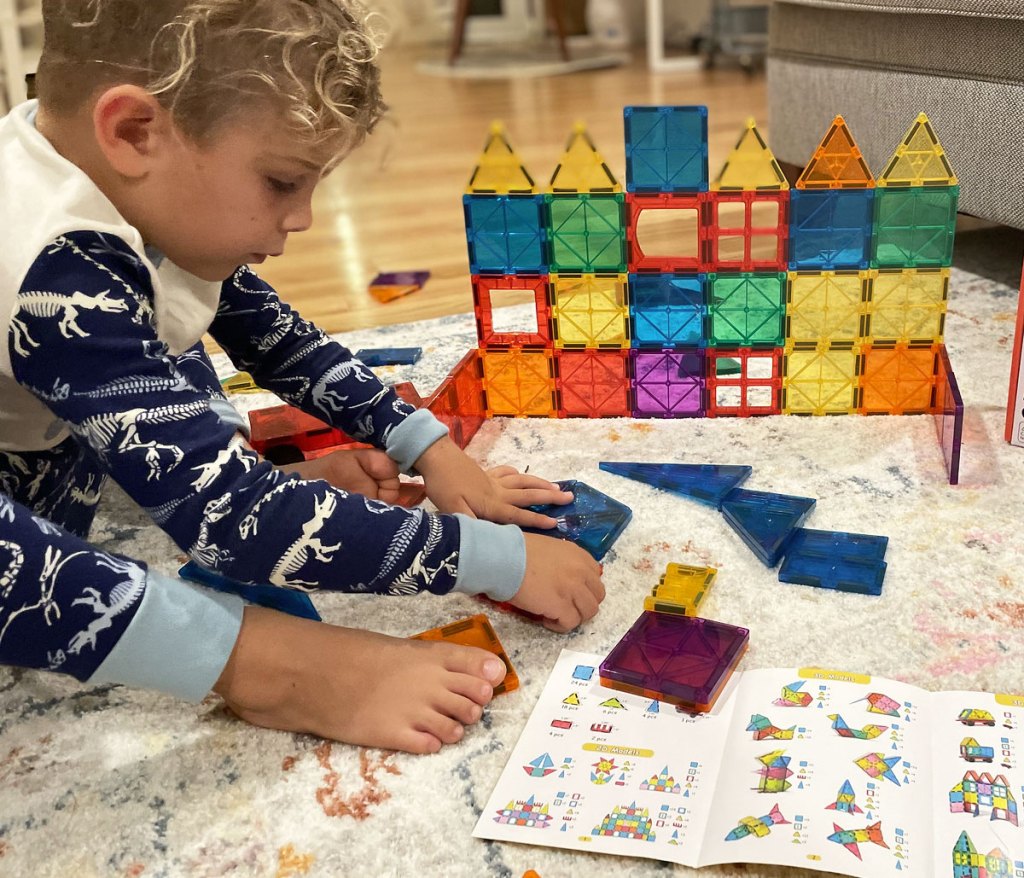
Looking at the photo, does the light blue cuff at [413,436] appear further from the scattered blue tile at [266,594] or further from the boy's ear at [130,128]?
the boy's ear at [130,128]

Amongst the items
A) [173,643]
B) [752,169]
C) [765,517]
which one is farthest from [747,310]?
[173,643]

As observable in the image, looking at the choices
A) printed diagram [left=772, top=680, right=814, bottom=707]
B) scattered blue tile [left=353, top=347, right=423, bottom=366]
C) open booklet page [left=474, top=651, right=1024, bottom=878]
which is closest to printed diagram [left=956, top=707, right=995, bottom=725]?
open booklet page [left=474, top=651, right=1024, bottom=878]

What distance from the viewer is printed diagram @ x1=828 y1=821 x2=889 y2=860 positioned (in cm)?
64

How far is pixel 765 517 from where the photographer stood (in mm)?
993

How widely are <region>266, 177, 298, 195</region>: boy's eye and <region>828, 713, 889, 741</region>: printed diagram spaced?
0.55m

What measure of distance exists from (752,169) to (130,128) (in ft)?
2.10

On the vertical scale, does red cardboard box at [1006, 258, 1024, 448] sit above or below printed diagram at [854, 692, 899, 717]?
above

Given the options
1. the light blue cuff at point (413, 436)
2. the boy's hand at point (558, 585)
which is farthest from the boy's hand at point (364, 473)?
the boy's hand at point (558, 585)

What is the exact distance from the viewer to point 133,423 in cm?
73

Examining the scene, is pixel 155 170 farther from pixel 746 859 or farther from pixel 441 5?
pixel 441 5

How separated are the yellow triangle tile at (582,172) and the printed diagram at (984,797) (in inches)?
27.1

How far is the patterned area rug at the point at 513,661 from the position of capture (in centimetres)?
69

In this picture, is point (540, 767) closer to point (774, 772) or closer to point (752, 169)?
point (774, 772)

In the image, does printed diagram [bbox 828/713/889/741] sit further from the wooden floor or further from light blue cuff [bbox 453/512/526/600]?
the wooden floor
